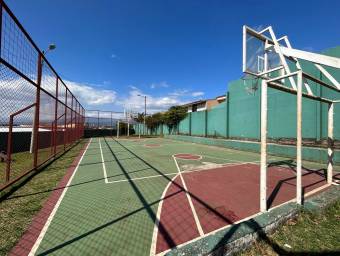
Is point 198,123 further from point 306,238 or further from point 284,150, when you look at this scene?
point 306,238

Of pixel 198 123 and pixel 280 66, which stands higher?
pixel 280 66

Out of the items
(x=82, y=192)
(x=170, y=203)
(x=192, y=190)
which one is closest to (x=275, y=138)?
(x=192, y=190)

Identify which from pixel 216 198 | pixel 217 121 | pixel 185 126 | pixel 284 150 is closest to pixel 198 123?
pixel 185 126

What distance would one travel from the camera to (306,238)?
3508 millimetres

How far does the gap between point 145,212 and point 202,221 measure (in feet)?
4.06

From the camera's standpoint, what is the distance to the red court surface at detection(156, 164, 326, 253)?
149 inches

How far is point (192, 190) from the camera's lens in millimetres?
6039

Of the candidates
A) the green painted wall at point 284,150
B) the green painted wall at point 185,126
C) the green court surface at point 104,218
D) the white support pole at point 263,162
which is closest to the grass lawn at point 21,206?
the green court surface at point 104,218

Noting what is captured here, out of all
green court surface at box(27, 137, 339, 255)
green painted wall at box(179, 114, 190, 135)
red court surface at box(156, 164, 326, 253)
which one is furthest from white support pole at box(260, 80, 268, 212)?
green painted wall at box(179, 114, 190, 135)

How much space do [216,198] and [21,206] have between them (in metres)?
4.65

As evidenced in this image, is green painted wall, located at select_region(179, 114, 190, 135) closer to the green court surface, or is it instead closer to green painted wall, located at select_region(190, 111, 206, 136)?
green painted wall, located at select_region(190, 111, 206, 136)

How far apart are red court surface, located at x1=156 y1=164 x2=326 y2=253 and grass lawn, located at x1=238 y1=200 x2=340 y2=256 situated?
0.76m

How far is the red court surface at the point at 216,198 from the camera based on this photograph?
3780 millimetres

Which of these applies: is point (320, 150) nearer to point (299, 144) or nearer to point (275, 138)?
point (275, 138)
